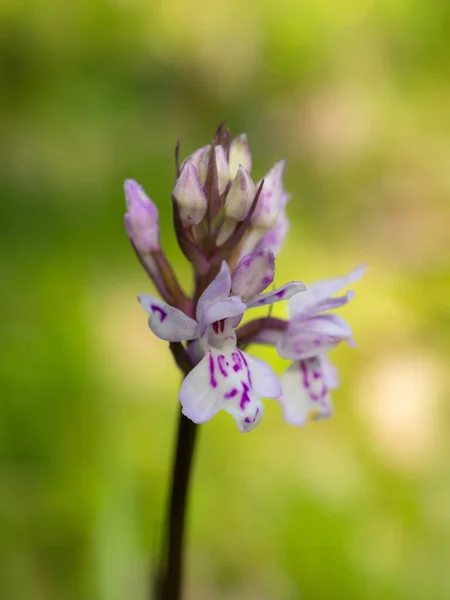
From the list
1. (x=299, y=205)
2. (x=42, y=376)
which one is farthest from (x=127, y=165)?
(x=42, y=376)

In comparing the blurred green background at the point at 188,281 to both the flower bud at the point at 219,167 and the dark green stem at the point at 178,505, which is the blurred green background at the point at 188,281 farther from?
the flower bud at the point at 219,167

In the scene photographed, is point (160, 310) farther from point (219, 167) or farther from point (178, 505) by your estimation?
point (178, 505)

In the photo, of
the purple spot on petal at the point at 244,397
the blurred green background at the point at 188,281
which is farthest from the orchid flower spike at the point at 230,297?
the blurred green background at the point at 188,281

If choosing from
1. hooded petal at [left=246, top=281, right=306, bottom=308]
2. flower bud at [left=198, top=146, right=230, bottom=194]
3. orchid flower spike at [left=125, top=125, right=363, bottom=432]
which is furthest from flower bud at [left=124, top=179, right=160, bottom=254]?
hooded petal at [left=246, top=281, right=306, bottom=308]

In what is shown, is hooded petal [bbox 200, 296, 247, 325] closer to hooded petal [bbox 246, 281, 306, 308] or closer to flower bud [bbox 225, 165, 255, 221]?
hooded petal [bbox 246, 281, 306, 308]

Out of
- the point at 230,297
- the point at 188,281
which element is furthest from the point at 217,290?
the point at 188,281

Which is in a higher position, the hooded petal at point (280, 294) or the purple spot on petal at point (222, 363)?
the hooded petal at point (280, 294)

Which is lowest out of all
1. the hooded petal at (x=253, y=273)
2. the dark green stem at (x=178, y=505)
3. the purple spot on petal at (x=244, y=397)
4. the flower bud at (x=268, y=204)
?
the dark green stem at (x=178, y=505)
